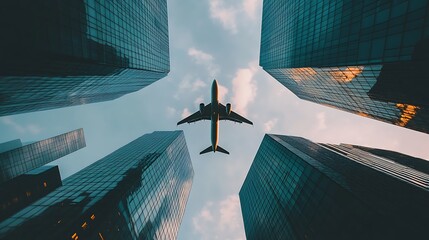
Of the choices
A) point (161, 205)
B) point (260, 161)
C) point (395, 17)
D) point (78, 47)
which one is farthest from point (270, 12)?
point (161, 205)

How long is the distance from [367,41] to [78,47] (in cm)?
3753

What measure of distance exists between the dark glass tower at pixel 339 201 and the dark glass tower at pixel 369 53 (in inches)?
489

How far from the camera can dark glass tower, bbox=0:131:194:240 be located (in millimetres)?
26406

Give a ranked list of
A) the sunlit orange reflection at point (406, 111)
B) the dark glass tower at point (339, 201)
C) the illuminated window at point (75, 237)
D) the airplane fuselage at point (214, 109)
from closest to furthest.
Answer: the dark glass tower at point (339, 201)
the illuminated window at point (75, 237)
the sunlit orange reflection at point (406, 111)
the airplane fuselage at point (214, 109)

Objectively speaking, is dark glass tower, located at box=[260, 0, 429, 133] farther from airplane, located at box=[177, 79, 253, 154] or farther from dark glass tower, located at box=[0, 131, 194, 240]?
dark glass tower, located at box=[0, 131, 194, 240]

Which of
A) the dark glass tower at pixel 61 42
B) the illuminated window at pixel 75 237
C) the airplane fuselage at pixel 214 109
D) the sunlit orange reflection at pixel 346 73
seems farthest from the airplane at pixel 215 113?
the illuminated window at pixel 75 237

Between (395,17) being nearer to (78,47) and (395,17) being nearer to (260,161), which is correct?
(78,47)

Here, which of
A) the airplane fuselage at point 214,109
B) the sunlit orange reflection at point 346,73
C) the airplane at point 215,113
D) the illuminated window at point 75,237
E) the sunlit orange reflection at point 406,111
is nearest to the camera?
the illuminated window at point 75,237

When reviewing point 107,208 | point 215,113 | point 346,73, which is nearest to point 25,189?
point 107,208

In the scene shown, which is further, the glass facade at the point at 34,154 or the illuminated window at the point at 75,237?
the glass facade at the point at 34,154

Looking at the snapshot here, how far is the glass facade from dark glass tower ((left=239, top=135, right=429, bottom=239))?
283 feet

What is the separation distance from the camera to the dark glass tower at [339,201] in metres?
22.7

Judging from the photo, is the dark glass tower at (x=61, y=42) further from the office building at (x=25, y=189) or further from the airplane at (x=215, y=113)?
the office building at (x=25, y=189)

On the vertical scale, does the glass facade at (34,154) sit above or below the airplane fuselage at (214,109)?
below
